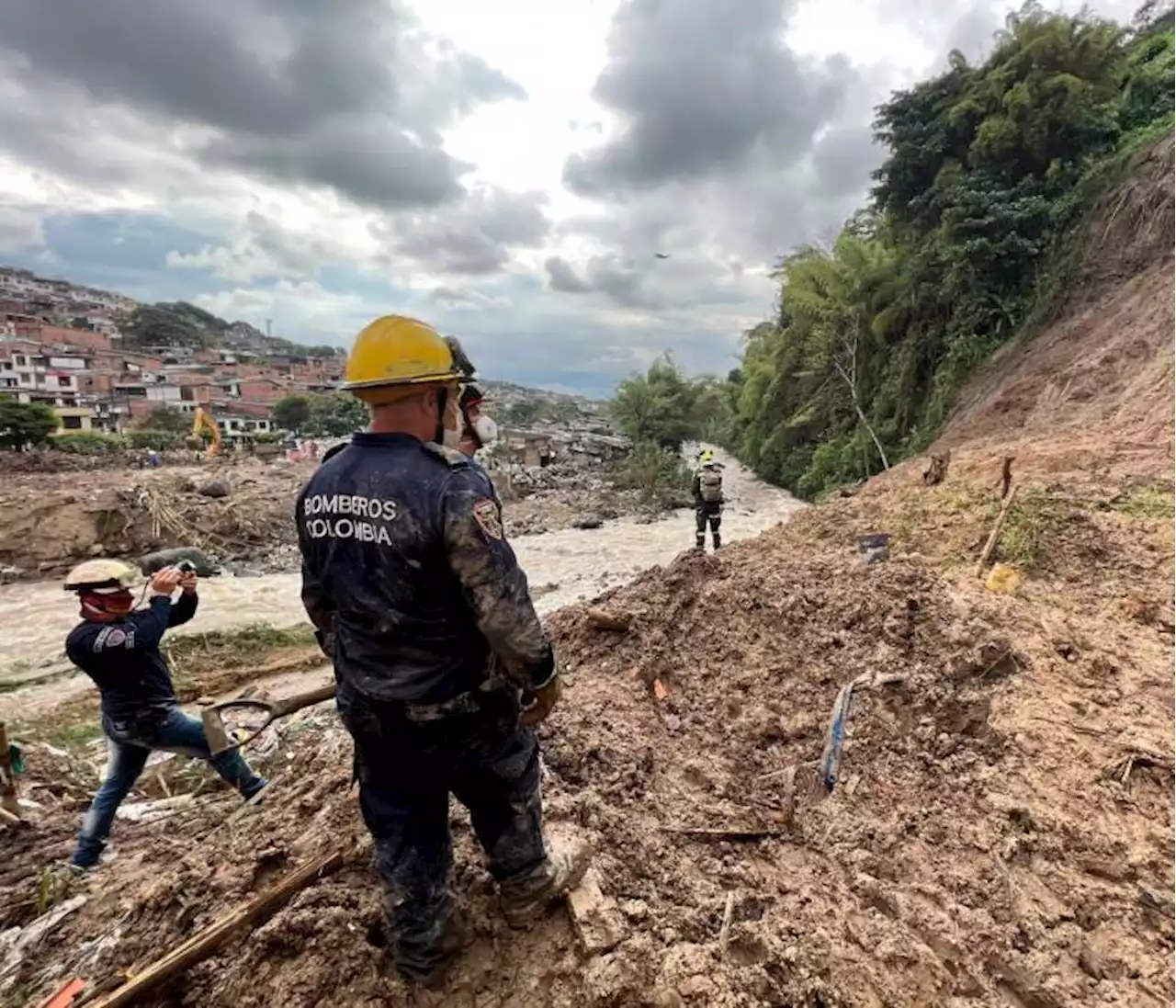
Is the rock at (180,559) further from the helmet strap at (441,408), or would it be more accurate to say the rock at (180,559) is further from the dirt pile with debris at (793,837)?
the helmet strap at (441,408)

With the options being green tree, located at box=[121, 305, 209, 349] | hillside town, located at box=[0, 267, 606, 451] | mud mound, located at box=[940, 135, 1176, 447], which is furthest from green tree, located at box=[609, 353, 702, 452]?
green tree, located at box=[121, 305, 209, 349]

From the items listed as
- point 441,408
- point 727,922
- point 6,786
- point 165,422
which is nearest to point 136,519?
point 6,786

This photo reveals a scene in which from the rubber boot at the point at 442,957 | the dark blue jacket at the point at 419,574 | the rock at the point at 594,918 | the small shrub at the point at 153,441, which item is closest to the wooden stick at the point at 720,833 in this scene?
the rock at the point at 594,918

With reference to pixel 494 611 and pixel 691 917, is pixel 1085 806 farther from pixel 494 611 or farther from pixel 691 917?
pixel 494 611

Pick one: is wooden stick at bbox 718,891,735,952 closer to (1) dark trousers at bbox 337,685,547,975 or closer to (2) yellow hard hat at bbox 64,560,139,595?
(1) dark trousers at bbox 337,685,547,975

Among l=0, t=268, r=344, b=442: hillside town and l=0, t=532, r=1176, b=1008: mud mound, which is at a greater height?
l=0, t=268, r=344, b=442: hillside town

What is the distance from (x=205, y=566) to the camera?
1451 cm

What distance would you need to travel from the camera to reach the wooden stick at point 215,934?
6.25 feet

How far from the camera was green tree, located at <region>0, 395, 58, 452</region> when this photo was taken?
87.5 feet

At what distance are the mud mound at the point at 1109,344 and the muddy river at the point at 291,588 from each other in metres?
5.18

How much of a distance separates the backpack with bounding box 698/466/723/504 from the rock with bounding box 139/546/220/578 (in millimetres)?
9228

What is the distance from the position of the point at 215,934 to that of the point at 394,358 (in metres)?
1.72

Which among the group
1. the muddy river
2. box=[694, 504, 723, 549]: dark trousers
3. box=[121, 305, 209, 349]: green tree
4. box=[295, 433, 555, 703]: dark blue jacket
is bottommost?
the muddy river

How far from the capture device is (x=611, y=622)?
464 centimetres
